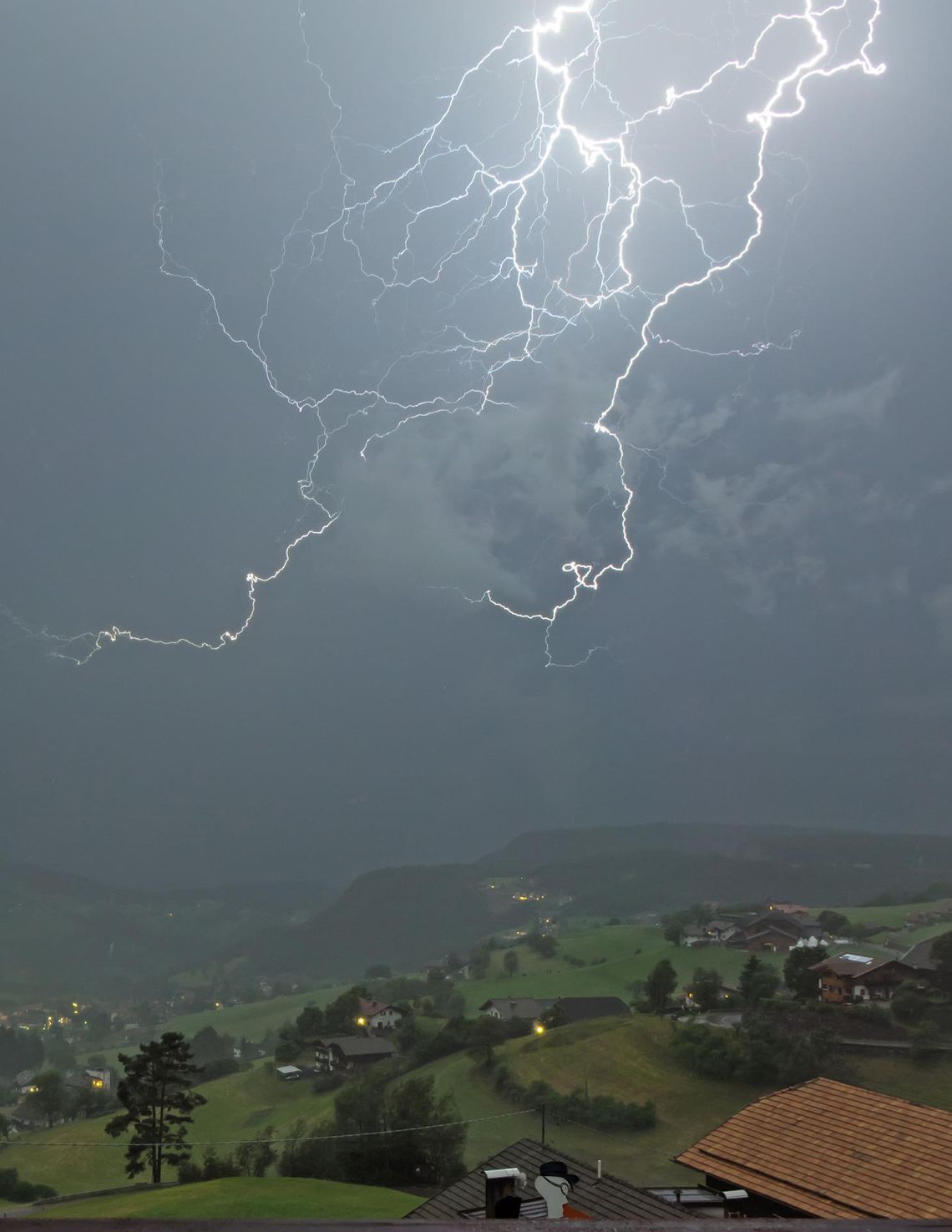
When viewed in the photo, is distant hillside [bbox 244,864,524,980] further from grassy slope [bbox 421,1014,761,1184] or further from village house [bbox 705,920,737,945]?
grassy slope [bbox 421,1014,761,1184]

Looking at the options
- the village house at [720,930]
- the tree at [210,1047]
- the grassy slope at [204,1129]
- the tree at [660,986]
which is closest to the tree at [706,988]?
the tree at [660,986]

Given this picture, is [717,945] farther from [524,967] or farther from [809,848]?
[809,848]

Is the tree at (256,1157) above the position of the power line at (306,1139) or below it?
below

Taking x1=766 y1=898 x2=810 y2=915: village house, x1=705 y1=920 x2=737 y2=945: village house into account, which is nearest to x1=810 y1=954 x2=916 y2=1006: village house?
x1=705 y1=920 x2=737 y2=945: village house

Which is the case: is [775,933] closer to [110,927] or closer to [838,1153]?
[838,1153]

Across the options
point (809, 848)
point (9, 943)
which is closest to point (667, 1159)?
point (809, 848)

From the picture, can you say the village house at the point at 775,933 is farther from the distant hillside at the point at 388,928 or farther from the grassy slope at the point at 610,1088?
the distant hillside at the point at 388,928

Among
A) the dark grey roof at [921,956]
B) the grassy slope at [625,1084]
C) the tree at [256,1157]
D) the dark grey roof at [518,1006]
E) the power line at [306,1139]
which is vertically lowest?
the grassy slope at [625,1084]
